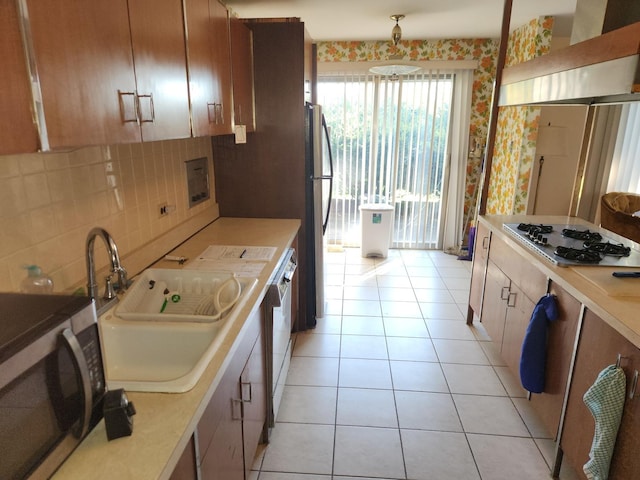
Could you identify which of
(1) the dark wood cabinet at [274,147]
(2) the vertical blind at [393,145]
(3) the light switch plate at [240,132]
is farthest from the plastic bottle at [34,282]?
(2) the vertical blind at [393,145]

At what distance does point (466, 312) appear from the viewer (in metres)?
3.37

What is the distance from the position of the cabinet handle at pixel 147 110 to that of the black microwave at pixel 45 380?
0.64m

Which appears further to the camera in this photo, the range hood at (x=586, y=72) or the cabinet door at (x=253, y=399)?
the cabinet door at (x=253, y=399)

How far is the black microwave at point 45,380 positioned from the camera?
65cm

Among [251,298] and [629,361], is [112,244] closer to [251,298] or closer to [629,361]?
[251,298]

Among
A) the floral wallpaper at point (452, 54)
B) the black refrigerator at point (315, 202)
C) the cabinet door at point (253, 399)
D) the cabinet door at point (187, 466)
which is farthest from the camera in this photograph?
the floral wallpaper at point (452, 54)

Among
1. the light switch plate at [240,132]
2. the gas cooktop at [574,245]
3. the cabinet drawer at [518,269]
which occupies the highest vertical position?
the light switch plate at [240,132]

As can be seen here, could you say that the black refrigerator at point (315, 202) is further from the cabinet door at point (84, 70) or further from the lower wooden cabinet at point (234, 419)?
the cabinet door at point (84, 70)

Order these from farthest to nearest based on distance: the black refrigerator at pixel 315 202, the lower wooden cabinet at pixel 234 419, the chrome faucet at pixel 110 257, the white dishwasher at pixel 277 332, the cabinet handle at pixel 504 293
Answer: the black refrigerator at pixel 315 202, the cabinet handle at pixel 504 293, the white dishwasher at pixel 277 332, the chrome faucet at pixel 110 257, the lower wooden cabinet at pixel 234 419

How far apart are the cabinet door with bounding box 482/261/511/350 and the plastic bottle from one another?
2.22 meters

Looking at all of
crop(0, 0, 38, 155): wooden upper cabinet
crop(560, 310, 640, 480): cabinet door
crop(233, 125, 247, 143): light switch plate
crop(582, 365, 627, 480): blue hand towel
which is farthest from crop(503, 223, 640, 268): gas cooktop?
crop(0, 0, 38, 155): wooden upper cabinet

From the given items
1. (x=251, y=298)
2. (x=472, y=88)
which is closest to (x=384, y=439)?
(x=251, y=298)

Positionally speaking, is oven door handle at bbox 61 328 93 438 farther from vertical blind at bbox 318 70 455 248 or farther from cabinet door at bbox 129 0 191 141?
vertical blind at bbox 318 70 455 248

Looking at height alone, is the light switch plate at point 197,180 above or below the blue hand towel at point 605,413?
above
